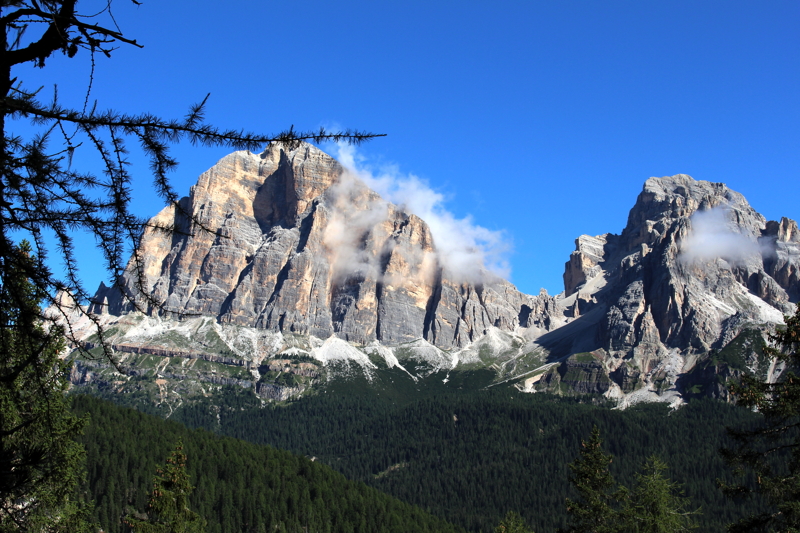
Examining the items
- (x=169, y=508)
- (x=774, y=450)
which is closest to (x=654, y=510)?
(x=774, y=450)

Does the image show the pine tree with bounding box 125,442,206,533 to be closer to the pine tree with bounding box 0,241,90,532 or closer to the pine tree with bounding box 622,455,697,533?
the pine tree with bounding box 0,241,90,532

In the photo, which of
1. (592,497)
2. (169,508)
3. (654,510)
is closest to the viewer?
(654,510)

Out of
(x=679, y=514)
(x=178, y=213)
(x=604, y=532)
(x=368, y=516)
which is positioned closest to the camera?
(x=178, y=213)

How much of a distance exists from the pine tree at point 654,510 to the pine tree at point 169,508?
22.5 meters

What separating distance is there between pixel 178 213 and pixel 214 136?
1.09m

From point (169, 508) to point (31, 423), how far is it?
26776 mm

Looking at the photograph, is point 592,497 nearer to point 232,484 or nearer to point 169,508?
point 169,508

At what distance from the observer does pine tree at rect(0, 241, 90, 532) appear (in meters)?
7.71

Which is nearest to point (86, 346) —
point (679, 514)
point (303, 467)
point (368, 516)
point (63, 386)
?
point (63, 386)

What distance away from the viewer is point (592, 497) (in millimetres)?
35688

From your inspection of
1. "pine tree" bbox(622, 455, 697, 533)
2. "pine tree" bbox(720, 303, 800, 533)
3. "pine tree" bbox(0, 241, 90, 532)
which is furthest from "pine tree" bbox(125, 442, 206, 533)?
"pine tree" bbox(720, 303, 800, 533)

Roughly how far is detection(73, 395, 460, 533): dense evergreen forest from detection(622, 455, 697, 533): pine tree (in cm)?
8297

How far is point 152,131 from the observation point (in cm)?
769

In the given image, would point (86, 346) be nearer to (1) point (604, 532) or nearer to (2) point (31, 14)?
(2) point (31, 14)
